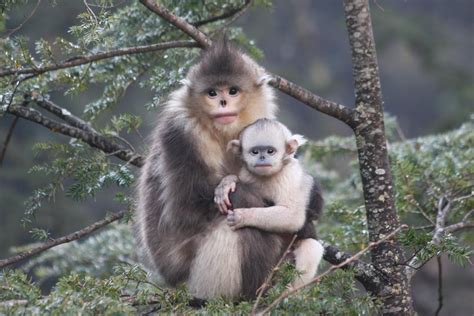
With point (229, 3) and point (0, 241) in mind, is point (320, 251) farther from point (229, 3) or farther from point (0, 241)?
point (0, 241)

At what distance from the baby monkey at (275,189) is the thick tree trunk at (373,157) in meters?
0.29

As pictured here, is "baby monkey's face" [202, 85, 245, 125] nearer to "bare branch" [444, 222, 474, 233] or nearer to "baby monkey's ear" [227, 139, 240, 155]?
"baby monkey's ear" [227, 139, 240, 155]

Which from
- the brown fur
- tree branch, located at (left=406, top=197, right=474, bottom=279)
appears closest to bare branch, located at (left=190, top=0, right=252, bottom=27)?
the brown fur

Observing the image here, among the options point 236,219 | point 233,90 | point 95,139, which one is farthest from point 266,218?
point 95,139

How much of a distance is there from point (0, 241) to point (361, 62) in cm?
917

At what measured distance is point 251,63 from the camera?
13.9ft

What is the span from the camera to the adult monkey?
387 centimetres

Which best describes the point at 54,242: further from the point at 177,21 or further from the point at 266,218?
the point at 177,21

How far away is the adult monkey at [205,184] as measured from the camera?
3.87 metres

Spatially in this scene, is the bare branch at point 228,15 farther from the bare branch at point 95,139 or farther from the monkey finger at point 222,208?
the monkey finger at point 222,208

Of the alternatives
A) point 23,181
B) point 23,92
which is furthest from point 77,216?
point 23,92

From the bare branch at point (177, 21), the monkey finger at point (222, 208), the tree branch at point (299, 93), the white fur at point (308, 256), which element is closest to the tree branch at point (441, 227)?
the white fur at point (308, 256)

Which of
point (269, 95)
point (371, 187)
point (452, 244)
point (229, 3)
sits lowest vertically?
point (452, 244)

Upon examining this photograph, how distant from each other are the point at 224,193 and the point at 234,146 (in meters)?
0.25
